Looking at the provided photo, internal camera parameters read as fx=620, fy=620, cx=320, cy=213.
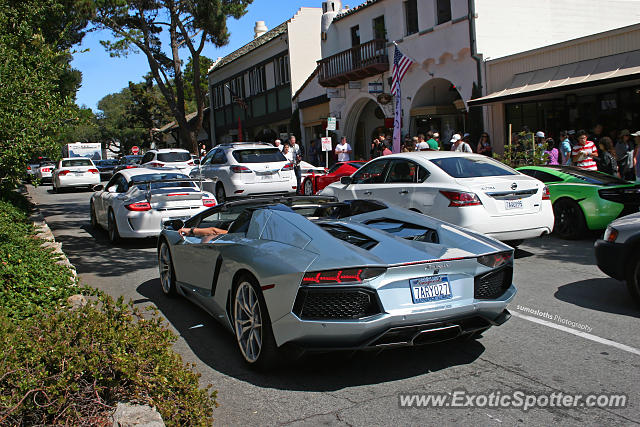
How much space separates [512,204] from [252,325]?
5.28 meters

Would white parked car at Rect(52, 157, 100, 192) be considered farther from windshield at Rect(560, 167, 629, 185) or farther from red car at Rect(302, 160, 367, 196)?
windshield at Rect(560, 167, 629, 185)

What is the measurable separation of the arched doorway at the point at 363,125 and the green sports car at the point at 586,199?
17.2 m

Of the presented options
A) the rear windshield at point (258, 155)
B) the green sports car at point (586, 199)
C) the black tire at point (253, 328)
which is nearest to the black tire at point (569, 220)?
the green sports car at point (586, 199)

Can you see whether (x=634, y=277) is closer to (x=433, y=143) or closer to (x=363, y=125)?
(x=433, y=143)

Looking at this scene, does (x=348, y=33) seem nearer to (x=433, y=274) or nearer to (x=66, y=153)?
(x=433, y=274)

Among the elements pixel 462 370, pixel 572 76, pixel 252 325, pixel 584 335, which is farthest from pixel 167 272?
pixel 572 76

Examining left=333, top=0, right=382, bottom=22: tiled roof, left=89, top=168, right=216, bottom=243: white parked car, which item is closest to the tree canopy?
left=333, top=0, right=382, bottom=22: tiled roof

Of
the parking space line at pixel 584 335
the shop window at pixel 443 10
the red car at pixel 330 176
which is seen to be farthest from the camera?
the shop window at pixel 443 10

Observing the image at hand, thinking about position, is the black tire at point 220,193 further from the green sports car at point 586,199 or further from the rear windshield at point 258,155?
the green sports car at point 586,199

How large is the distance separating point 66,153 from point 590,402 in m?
49.1

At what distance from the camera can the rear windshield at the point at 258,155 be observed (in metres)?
16.2

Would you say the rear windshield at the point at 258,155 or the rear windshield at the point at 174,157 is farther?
the rear windshield at the point at 174,157

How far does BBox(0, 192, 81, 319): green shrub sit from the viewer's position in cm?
547

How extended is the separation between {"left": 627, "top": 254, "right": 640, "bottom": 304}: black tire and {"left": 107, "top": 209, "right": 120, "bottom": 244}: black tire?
8547 millimetres
